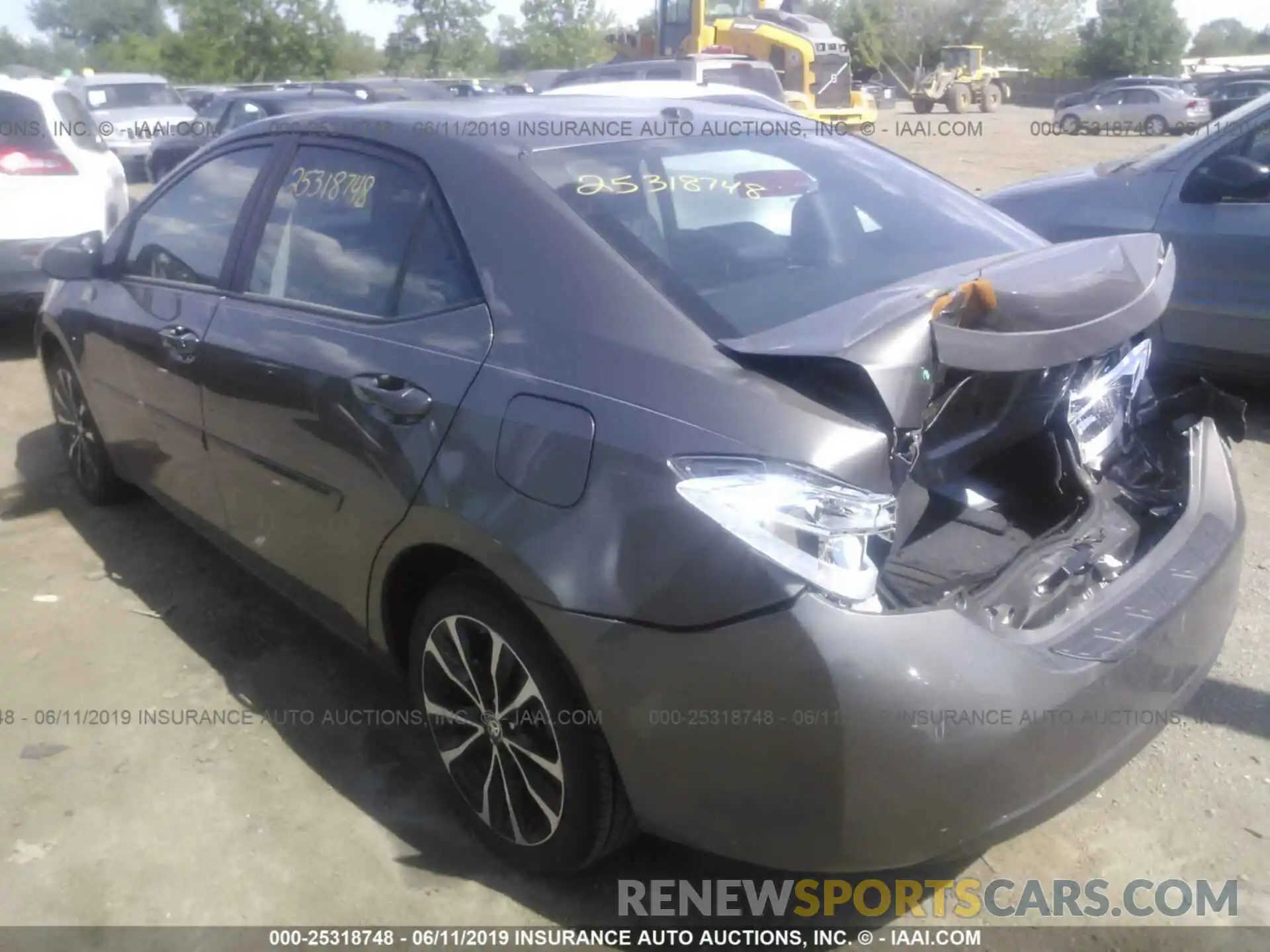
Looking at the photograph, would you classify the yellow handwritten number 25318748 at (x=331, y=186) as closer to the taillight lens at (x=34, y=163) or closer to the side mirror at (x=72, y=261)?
the side mirror at (x=72, y=261)

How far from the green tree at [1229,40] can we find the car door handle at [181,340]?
9309cm

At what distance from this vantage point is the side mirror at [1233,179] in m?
4.91

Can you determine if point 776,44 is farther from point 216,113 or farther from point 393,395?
point 393,395

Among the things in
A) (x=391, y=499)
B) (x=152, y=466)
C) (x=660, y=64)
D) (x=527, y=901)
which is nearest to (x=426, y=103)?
(x=391, y=499)

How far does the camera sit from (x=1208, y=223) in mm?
5184

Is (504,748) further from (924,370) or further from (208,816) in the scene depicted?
(924,370)

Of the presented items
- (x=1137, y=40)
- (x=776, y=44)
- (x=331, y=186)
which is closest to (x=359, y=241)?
(x=331, y=186)

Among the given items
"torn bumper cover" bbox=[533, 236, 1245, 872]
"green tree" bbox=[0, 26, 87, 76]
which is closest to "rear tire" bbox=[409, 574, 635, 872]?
"torn bumper cover" bbox=[533, 236, 1245, 872]

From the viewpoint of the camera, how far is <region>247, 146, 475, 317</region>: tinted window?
8.68 ft

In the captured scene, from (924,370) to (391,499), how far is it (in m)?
1.22

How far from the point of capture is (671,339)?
7.16 ft

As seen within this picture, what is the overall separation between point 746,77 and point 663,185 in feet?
41.5

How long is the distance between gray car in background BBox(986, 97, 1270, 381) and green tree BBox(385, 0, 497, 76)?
134 ft

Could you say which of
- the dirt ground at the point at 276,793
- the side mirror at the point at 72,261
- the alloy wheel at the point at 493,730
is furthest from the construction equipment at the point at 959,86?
the alloy wheel at the point at 493,730
